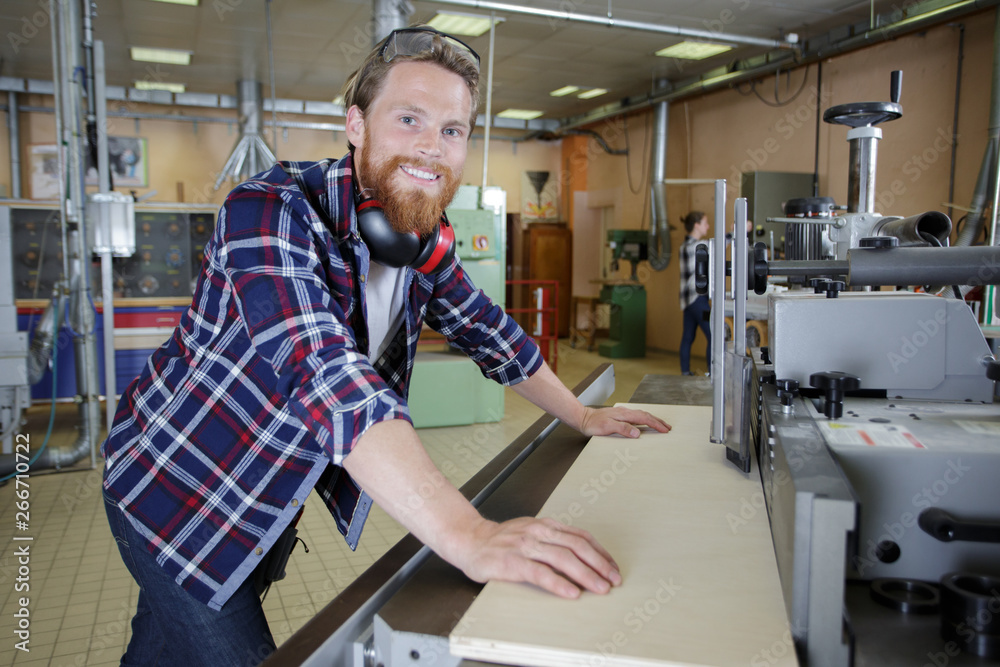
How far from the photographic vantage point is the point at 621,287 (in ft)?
27.6

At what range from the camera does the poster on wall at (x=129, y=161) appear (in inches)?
331

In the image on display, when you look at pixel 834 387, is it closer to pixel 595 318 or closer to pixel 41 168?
pixel 595 318

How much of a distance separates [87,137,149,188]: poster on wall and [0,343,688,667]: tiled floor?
5.74 m

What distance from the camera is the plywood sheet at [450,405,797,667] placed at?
0.63 metres

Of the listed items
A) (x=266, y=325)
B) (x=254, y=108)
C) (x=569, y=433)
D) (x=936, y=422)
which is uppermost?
(x=254, y=108)

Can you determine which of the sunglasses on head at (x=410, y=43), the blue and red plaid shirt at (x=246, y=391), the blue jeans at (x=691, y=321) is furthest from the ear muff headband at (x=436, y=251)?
the blue jeans at (x=691, y=321)

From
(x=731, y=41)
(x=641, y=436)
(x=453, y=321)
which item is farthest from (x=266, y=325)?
(x=731, y=41)

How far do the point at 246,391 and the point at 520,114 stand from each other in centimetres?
932

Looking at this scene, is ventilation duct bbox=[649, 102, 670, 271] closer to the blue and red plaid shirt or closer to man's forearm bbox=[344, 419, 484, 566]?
the blue and red plaid shirt

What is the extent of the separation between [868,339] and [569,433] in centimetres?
65

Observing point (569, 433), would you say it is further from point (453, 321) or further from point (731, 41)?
point (731, 41)

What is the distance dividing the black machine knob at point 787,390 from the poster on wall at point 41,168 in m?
8.92

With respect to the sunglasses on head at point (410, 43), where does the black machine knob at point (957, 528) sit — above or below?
below

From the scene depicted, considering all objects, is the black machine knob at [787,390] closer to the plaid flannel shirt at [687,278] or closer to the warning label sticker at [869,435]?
the warning label sticker at [869,435]
